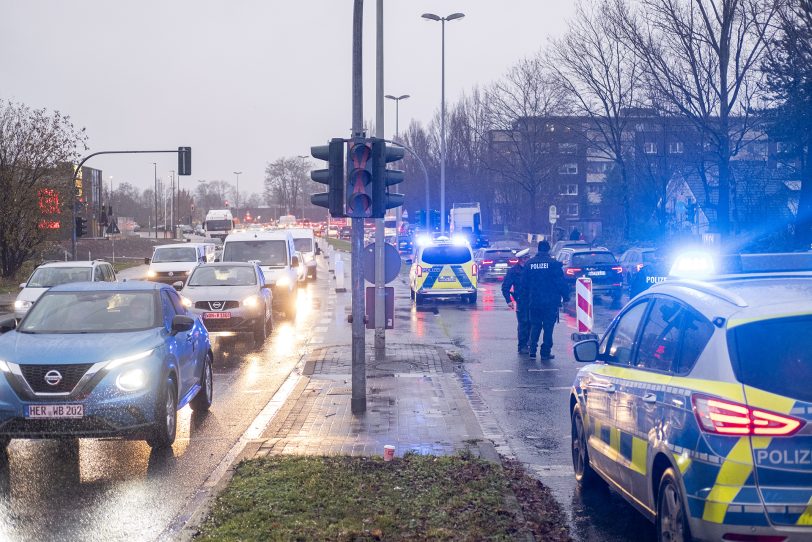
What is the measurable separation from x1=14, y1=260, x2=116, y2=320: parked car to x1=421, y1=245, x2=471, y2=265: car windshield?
8.57 meters

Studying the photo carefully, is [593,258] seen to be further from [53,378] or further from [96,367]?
[53,378]

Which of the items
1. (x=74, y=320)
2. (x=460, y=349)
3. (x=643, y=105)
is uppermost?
(x=643, y=105)

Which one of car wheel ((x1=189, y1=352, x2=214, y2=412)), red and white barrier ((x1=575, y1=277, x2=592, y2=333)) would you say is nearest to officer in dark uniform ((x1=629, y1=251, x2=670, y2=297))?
red and white barrier ((x1=575, y1=277, x2=592, y2=333))

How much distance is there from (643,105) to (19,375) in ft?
119

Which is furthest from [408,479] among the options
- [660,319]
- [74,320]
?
[74,320]

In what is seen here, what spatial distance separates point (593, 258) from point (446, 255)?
5.95m

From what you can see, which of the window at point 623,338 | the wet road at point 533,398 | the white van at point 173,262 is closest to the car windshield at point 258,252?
the wet road at point 533,398

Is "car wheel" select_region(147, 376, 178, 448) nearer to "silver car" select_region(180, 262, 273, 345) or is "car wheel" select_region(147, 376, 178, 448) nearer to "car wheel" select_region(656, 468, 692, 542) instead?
"car wheel" select_region(656, 468, 692, 542)

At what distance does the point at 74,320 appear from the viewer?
34.9ft

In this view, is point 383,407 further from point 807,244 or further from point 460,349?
point 807,244

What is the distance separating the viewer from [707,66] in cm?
3631

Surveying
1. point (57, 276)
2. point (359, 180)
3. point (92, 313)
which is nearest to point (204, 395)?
point (92, 313)

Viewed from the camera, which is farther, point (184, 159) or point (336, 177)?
point (184, 159)

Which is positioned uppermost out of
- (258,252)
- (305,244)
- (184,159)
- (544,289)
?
(184,159)
